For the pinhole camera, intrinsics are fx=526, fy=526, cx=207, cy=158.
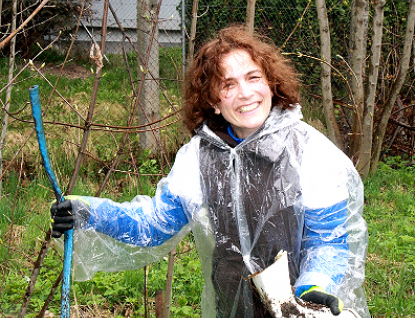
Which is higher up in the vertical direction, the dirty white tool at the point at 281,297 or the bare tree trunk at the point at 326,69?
the bare tree trunk at the point at 326,69

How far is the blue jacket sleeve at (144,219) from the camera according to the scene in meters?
1.80

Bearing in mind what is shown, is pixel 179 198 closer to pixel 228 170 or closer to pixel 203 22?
pixel 228 170

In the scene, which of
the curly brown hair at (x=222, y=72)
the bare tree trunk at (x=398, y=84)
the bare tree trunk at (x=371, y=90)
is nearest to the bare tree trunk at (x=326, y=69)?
the bare tree trunk at (x=371, y=90)

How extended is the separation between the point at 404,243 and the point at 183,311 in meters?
1.64

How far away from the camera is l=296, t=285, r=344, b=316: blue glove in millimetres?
1441

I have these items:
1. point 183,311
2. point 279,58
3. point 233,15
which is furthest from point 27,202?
point 233,15

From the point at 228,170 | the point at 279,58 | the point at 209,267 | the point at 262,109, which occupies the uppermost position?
the point at 279,58

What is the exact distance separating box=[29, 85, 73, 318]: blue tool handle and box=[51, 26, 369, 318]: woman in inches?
3.5

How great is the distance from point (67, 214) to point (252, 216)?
0.59 meters

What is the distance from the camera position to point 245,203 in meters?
1.75

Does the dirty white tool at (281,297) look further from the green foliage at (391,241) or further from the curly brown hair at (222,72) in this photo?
the green foliage at (391,241)

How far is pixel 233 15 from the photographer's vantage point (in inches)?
259

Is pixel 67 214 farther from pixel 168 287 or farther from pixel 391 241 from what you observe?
pixel 391 241

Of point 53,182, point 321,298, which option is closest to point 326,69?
point 321,298
